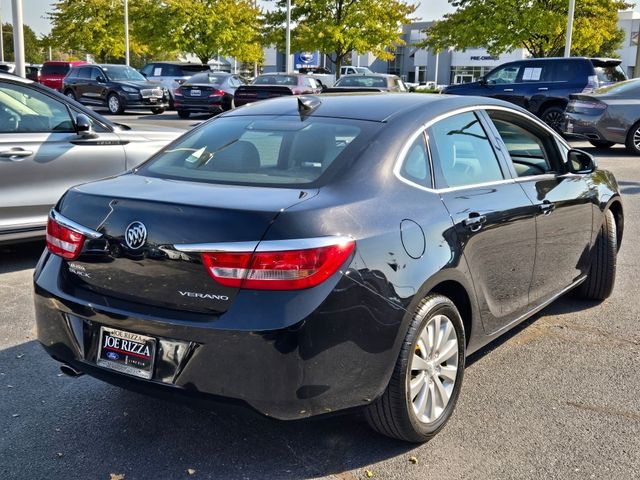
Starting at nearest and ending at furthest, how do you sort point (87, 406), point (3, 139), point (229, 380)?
point (229, 380) → point (87, 406) → point (3, 139)

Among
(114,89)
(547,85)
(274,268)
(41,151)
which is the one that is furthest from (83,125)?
(114,89)

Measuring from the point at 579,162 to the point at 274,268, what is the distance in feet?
9.48

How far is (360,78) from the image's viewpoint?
21.5 meters

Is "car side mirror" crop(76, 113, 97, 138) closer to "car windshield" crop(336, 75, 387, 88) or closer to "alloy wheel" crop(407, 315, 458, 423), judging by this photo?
"alloy wheel" crop(407, 315, 458, 423)

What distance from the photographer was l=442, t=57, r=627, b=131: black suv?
17.0 m

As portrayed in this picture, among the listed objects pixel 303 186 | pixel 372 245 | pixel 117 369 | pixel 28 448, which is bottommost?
pixel 28 448

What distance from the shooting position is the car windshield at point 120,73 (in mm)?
24436

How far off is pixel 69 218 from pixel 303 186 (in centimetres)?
105

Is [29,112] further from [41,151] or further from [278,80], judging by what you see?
[278,80]

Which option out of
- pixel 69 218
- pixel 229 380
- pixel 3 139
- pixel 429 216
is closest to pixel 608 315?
pixel 429 216

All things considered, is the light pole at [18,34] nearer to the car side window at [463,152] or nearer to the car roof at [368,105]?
the car roof at [368,105]

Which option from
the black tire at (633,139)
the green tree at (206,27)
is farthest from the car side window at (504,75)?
the green tree at (206,27)

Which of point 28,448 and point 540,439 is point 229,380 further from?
point 540,439

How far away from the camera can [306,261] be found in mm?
2670
